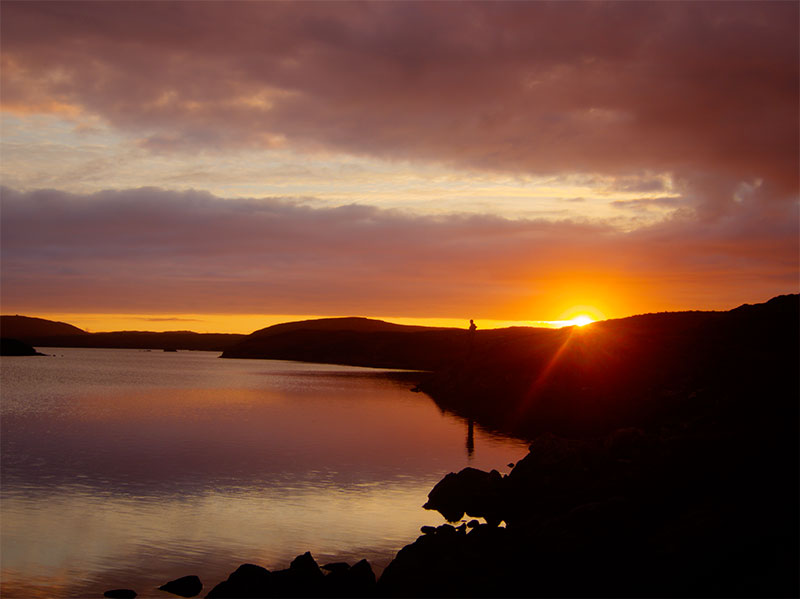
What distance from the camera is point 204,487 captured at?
3962 cm

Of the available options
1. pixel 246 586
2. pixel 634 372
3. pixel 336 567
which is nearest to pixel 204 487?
pixel 336 567

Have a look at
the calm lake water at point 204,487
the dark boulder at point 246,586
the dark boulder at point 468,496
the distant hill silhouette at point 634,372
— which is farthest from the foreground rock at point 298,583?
the distant hill silhouette at point 634,372

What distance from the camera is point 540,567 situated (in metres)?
22.6

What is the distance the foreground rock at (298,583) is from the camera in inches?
858

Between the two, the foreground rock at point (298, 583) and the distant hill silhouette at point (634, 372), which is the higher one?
the distant hill silhouette at point (634, 372)

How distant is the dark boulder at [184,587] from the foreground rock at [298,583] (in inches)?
40.9

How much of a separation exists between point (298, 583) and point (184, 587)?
3.89 m

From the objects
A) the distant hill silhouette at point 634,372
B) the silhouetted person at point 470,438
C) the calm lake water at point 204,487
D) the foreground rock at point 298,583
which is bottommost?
the silhouetted person at point 470,438

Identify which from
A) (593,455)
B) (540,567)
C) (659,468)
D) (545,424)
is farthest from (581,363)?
(540,567)

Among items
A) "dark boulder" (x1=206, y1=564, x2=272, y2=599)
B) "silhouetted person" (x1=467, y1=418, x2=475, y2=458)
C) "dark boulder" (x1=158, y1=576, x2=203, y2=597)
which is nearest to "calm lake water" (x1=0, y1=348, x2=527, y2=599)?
"dark boulder" (x1=158, y1=576, x2=203, y2=597)

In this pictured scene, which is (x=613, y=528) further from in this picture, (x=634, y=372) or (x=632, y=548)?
(x=634, y=372)

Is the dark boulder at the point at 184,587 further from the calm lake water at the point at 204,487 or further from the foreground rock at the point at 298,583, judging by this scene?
the foreground rock at the point at 298,583

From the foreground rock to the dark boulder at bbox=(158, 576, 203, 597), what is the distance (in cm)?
104

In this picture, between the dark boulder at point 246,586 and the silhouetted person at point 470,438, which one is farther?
the silhouetted person at point 470,438
